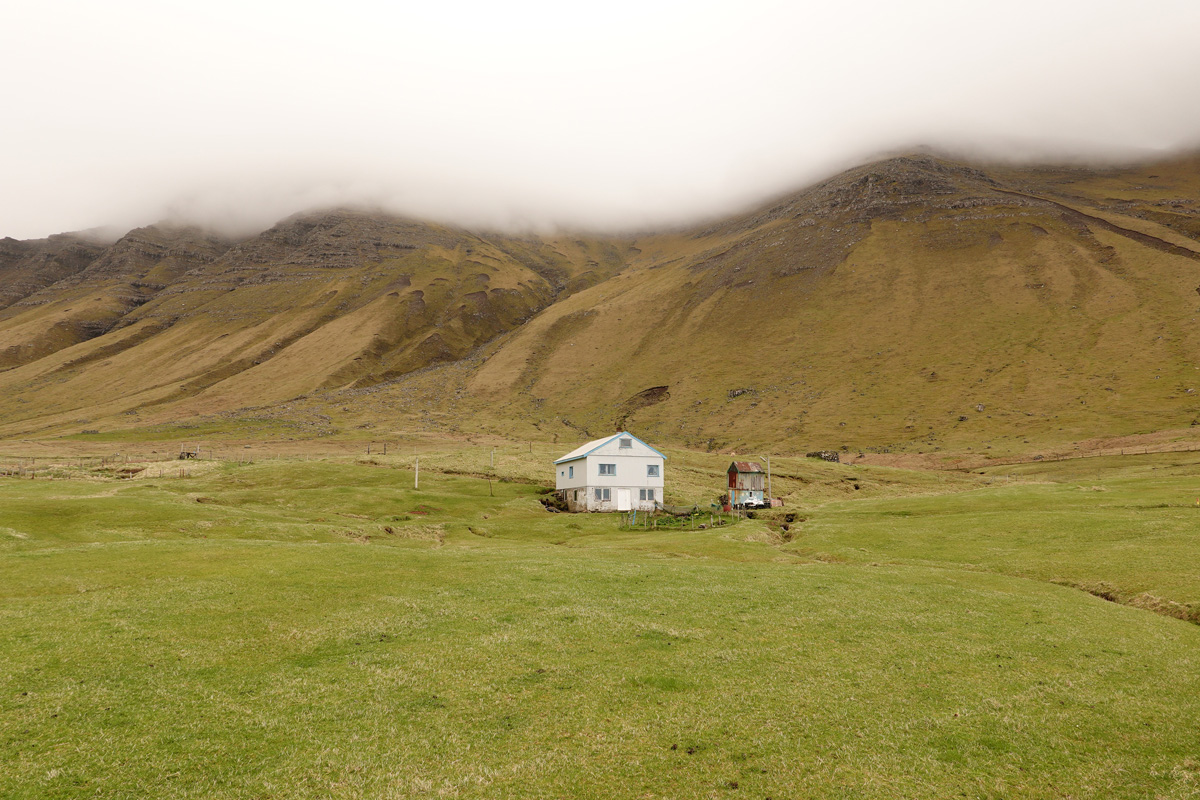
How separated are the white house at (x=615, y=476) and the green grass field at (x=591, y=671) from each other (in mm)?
40293

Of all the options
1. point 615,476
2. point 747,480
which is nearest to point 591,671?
point 615,476

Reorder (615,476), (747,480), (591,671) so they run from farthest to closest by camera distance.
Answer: (747,480)
(615,476)
(591,671)

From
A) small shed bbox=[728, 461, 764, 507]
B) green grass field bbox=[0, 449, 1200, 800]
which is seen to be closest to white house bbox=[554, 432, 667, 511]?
small shed bbox=[728, 461, 764, 507]

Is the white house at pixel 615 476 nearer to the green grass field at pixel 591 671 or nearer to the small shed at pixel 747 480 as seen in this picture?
the small shed at pixel 747 480

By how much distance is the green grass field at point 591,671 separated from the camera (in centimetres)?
1255

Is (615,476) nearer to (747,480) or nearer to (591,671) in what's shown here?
(747,480)

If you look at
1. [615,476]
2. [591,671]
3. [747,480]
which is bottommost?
[747,480]

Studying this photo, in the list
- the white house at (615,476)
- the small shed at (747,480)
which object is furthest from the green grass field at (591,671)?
the white house at (615,476)

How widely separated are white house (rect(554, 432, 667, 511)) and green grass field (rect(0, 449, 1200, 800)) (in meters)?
40.3

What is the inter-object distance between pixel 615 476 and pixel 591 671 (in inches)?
2547

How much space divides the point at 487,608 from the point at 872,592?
17.7 m

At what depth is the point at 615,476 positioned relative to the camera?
82938 mm

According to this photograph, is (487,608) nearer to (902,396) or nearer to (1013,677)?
(1013,677)

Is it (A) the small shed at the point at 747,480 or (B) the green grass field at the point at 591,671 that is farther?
(A) the small shed at the point at 747,480
